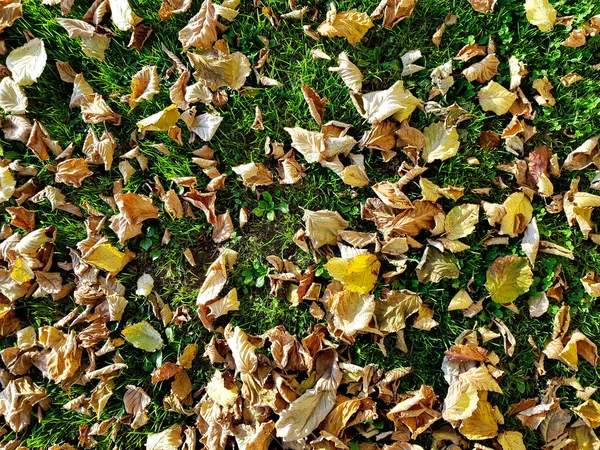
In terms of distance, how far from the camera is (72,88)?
2.45 meters

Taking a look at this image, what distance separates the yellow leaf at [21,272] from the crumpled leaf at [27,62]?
2.83 ft

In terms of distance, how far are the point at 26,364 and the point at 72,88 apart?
1345 mm

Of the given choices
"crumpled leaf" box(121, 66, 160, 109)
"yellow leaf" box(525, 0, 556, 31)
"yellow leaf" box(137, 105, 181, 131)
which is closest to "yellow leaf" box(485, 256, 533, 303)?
"yellow leaf" box(525, 0, 556, 31)

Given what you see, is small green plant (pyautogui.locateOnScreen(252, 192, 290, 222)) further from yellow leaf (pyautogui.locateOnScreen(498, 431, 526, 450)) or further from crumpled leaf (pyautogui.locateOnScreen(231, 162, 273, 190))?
yellow leaf (pyautogui.locateOnScreen(498, 431, 526, 450))

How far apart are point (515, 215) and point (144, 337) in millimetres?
1784

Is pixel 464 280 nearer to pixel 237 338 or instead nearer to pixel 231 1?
pixel 237 338

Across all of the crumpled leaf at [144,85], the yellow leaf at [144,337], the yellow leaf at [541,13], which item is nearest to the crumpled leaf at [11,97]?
the crumpled leaf at [144,85]

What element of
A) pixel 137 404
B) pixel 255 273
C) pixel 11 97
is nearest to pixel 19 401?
pixel 137 404

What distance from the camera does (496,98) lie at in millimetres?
2293

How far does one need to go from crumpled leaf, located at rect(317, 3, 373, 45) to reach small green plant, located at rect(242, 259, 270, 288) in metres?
1.14

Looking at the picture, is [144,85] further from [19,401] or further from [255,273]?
[19,401]

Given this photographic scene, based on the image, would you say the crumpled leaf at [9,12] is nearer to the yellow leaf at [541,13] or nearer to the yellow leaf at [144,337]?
the yellow leaf at [144,337]

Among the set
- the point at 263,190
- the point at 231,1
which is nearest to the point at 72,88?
the point at 231,1

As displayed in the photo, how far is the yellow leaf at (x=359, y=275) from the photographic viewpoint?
7.14ft
